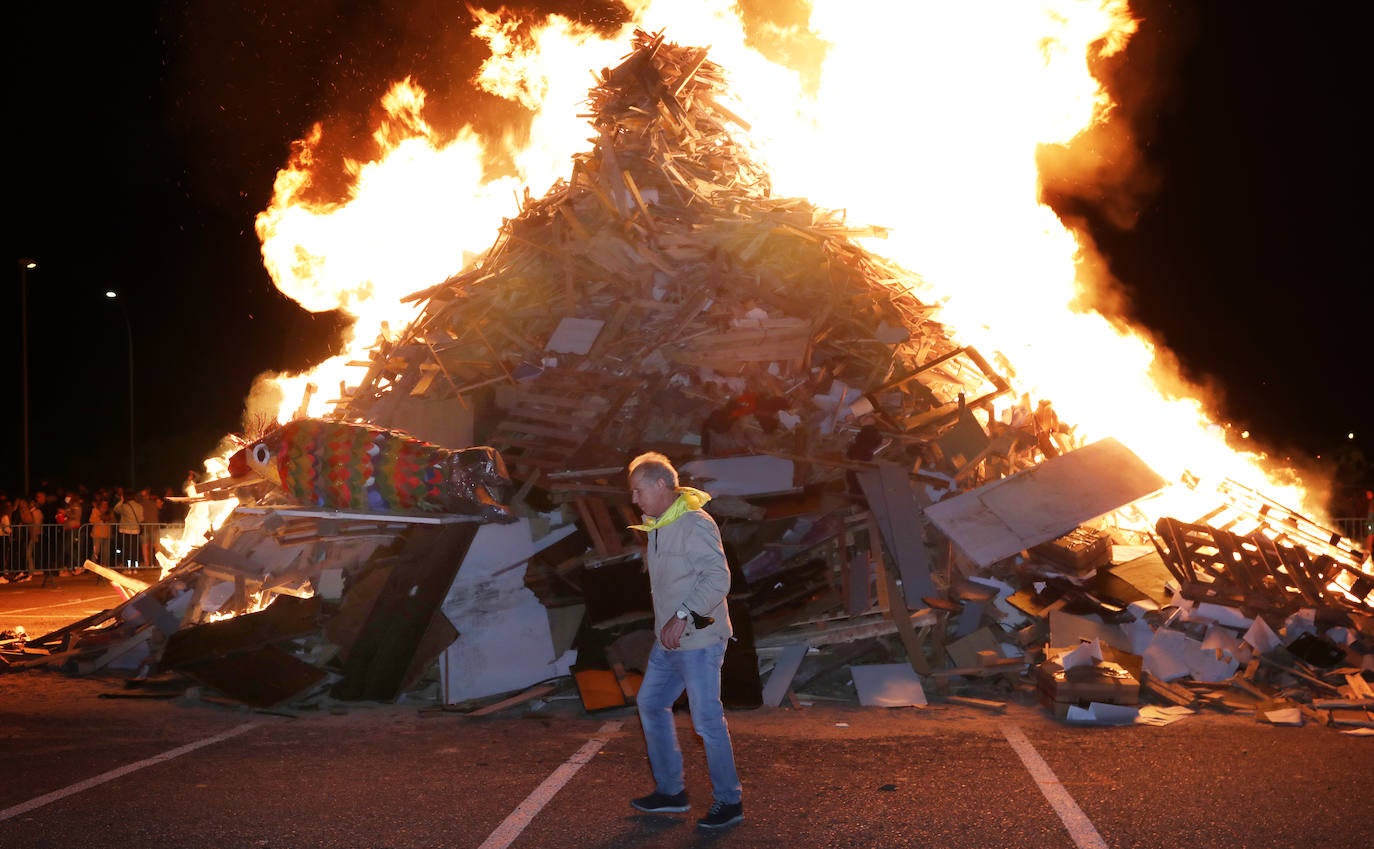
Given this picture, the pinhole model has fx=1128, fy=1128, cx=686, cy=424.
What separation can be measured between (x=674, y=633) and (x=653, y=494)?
65 cm

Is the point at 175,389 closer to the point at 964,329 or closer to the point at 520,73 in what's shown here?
the point at 520,73

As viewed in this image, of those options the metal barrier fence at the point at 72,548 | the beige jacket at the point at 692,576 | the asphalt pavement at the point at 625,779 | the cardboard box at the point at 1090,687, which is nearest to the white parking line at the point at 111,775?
the asphalt pavement at the point at 625,779

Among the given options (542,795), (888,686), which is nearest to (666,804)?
(542,795)

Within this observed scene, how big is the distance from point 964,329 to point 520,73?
8.33 metres

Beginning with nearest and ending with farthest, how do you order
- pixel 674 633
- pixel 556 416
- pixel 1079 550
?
pixel 674 633
pixel 1079 550
pixel 556 416

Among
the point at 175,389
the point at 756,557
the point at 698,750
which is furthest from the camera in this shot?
the point at 175,389

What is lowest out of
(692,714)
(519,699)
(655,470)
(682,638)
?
(519,699)

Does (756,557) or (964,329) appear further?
(964,329)

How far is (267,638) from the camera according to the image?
9133mm

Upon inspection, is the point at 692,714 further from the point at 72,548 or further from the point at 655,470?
the point at 72,548

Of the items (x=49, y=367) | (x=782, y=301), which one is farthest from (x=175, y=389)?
(x=782, y=301)

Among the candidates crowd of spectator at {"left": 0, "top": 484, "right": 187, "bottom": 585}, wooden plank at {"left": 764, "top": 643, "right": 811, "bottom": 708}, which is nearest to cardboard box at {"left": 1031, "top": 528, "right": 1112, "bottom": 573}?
wooden plank at {"left": 764, "top": 643, "right": 811, "bottom": 708}

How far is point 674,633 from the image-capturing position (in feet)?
16.6

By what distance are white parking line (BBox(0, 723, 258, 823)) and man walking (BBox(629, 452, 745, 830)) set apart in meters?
2.90
